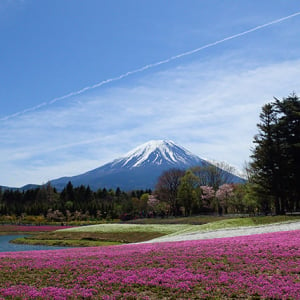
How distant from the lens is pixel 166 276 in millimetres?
13664

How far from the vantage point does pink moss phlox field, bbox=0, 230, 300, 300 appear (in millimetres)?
11539

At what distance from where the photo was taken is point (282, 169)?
1892 inches

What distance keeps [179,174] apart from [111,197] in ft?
179

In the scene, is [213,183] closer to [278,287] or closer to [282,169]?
[282,169]

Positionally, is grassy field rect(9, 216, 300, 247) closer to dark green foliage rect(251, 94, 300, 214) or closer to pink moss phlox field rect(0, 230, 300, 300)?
dark green foliage rect(251, 94, 300, 214)

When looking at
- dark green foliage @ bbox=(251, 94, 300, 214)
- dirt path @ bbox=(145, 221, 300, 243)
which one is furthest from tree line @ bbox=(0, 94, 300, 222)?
dirt path @ bbox=(145, 221, 300, 243)

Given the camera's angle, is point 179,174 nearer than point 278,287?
No

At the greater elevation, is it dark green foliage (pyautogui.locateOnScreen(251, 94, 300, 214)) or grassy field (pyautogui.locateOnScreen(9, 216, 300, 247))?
dark green foliage (pyautogui.locateOnScreen(251, 94, 300, 214))

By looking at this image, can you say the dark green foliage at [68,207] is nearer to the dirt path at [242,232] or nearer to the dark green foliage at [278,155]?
the dark green foliage at [278,155]

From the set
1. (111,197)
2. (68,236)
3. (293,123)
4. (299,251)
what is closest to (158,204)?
(111,197)

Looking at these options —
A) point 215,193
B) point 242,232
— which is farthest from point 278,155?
point 215,193

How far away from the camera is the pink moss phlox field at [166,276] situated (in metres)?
11.5

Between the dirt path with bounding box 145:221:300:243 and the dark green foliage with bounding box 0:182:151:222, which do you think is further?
the dark green foliage with bounding box 0:182:151:222

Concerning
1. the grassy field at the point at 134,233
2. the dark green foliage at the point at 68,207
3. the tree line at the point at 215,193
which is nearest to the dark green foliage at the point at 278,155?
the tree line at the point at 215,193
